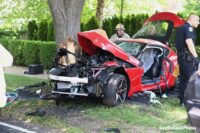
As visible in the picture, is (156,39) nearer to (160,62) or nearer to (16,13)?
(160,62)

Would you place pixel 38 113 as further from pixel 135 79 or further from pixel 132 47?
pixel 132 47

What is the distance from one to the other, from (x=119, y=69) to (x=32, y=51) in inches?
355

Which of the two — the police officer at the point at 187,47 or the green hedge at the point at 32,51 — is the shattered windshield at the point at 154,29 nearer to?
the police officer at the point at 187,47

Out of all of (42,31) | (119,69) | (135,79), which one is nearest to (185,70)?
(135,79)

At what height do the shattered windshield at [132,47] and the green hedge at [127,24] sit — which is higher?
the green hedge at [127,24]

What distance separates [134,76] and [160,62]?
1.32m

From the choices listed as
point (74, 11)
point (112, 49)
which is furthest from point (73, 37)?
point (112, 49)

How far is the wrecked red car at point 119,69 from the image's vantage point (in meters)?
8.43

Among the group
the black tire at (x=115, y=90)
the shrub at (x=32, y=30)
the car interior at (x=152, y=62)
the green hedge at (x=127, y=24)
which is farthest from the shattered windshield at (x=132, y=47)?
the shrub at (x=32, y=30)

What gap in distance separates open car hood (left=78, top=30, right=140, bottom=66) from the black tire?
449 mm

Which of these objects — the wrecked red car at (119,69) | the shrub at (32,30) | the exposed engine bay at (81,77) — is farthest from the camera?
the shrub at (32,30)

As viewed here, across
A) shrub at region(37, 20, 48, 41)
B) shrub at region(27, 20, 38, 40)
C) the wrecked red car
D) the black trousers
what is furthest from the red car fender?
shrub at region(27, 20, 38, 40)

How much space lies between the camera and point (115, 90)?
8.61m

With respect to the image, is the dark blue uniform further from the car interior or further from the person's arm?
the car interior
